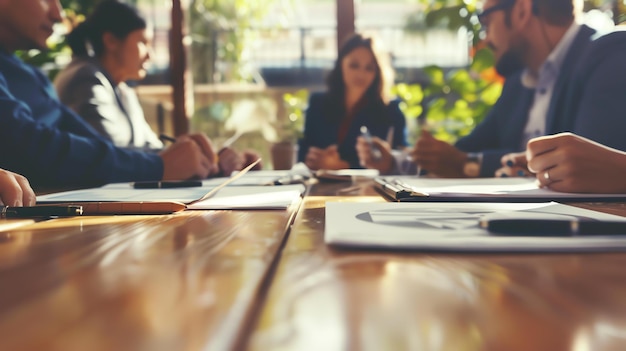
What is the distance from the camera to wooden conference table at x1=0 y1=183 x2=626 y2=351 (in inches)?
8.0

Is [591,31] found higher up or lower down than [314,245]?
higher up

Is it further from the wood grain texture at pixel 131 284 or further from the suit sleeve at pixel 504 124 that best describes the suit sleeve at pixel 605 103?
the wood grain texture at pixel 131 284

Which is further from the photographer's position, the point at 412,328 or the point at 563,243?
the point at 563,243

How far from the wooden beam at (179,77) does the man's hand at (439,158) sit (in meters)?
2.01

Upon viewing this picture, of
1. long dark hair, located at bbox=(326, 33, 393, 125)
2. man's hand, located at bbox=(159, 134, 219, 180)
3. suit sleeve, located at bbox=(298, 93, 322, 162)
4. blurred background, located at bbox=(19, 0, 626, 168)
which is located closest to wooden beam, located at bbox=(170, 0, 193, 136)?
blurred background, located at bbox=(19, 0, 626, 168)

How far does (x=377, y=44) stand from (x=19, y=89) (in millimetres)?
1855

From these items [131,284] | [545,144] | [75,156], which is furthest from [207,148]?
[131,284]

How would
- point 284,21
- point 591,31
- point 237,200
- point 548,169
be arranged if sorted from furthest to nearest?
1. point 284,21
2. point 591,31
3. point 548,169
4. point 237,200

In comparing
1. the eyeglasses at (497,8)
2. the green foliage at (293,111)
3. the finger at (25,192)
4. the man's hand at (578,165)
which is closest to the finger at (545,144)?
the man's hand at (578,165)

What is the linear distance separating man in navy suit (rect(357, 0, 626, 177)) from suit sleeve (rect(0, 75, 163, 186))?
80 cm

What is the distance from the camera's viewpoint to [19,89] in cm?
153

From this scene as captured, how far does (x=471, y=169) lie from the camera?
57.4 inches

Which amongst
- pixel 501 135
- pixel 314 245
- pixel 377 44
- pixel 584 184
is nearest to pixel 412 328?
pixel 314 245

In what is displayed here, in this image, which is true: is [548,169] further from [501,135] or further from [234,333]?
[501,135]
